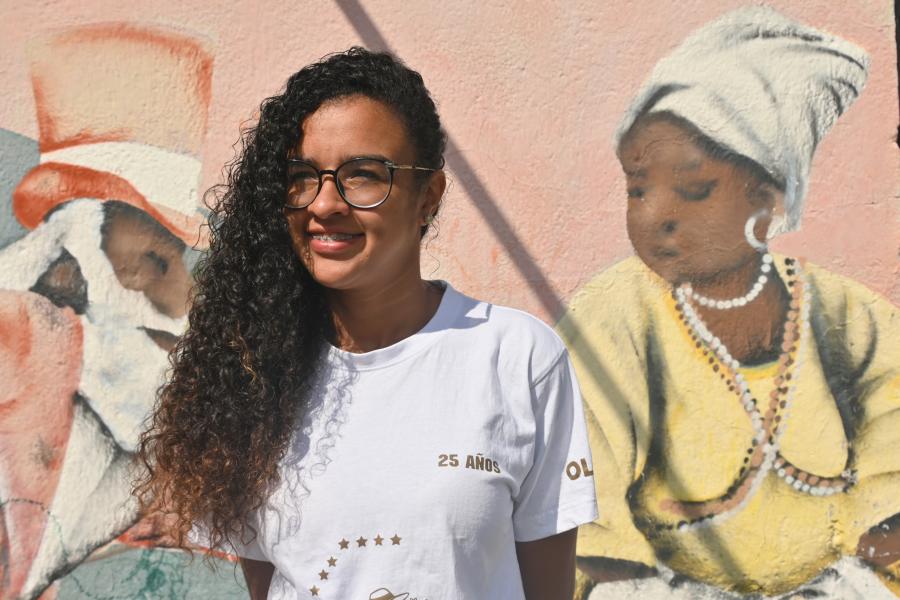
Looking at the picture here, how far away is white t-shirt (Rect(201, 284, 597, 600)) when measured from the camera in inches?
56.0

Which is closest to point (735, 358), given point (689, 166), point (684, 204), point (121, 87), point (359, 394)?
point (684, 204)

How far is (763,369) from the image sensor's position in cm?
305

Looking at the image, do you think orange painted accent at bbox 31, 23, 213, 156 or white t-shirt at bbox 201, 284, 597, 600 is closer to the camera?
white t-shirt at bbox 201, 284, 597, 600

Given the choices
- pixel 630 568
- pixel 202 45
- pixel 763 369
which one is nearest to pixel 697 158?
pixel 763 369

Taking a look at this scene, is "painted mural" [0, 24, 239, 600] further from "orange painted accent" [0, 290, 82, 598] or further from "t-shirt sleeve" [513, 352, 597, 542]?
"t-shirt sleeve" [513, 352, 597, 542]

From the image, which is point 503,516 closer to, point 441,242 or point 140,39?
point 441,242

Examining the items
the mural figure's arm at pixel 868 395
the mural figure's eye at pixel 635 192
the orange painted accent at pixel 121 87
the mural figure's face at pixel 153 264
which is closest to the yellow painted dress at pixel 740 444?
the mural figure's arm at pixel 868 395

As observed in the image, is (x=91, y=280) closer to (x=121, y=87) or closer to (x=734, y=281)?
(x=121, y=87)

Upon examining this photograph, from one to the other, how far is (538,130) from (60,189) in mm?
1551

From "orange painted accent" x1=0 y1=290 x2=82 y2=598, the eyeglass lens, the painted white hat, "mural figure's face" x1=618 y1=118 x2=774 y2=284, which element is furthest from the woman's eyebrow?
"orange painted accent" x1=0 y1=290 x2=82 y2=598

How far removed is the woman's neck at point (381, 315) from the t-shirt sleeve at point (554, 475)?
237 mm

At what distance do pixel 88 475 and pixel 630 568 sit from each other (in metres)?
1.71

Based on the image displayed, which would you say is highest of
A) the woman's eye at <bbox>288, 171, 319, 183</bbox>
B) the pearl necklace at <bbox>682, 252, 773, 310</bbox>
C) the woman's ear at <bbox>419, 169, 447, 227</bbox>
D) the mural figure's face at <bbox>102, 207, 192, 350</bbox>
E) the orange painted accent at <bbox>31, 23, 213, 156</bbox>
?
the orange painted accent at <bbox>31, 23, 213, 156</bbox>

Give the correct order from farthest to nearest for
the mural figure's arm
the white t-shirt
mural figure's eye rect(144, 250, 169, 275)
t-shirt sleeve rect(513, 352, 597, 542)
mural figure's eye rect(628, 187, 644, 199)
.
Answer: mural figure's eye rect(144, 250, 169, 275) < mural figure's eye rect(628, 187, 644, 199) < the mural figure's arm < t-shirt sleeve rect(513, 352, 597, 542) < the white t-shirt
